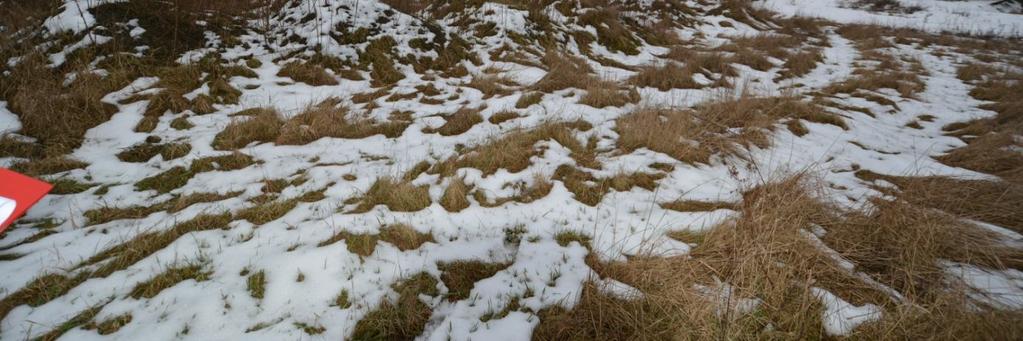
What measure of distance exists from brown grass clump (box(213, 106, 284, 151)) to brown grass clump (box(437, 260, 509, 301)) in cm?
302

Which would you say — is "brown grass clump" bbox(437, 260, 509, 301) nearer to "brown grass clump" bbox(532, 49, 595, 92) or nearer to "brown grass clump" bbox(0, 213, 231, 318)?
"brown grass clump" bbox(0, 213, 231, 318)

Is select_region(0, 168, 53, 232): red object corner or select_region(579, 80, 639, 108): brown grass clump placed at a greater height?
select_region(579, 80, 639, 108): brown grass clump

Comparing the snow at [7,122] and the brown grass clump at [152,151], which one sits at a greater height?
the snow at [7,122]

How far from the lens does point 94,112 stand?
14.6 feet

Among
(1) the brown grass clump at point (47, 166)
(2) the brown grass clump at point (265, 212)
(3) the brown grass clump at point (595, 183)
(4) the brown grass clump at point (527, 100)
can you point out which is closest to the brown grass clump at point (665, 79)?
(4) the brown grass clump at point (527, 100)

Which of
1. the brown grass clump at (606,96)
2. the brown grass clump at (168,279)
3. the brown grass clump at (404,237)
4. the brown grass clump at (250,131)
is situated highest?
the brown grass clump at (606,96)

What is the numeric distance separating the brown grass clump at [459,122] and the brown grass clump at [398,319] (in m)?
2.65

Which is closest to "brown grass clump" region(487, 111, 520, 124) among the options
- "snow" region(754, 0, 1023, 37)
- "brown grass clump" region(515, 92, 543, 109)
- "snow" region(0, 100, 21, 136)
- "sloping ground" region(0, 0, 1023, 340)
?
"sloping ground" region(0, 0, 1023, 340)

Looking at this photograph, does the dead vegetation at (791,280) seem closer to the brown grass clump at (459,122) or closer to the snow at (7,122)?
the brown grass clump at (459,122)

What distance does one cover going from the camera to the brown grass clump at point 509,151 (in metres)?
3.96

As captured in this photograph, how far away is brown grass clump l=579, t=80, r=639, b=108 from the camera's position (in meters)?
5.58

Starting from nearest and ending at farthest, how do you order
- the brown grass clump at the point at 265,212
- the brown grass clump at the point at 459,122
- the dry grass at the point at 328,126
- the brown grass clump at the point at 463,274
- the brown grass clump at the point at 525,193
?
1. the brown grass clump at the point at 463,274
2. the brown grass clump at the point at 265,212
3. the brown grass clump at the point at 525,193
4. the dry grass at the point at 328,126
5. the brown grass clump at the point at 459,122

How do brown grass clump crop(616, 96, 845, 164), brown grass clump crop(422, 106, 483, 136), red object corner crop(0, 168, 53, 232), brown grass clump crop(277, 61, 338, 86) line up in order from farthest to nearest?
brown grass clump crop(277, 61, 338, 86) → brown grass clump crop(422, 106, 483, 136) → brown grass clump crop(616, 96, 845, 164) → red object corner crop(0, 168, 53, 232)

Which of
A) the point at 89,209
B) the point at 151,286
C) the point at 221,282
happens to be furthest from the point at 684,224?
the point at 89,209
